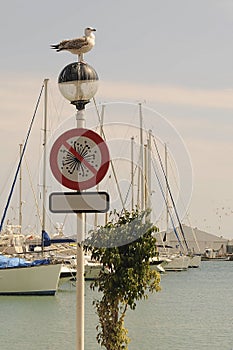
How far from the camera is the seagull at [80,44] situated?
7.69 meters

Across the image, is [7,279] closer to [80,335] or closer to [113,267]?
[113,267]

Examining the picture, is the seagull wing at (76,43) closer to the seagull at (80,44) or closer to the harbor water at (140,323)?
the seagull at (80,44)

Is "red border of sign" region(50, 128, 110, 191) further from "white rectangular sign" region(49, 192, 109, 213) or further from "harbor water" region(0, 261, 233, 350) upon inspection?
"harbor water" region(0, 261, 233, 350)

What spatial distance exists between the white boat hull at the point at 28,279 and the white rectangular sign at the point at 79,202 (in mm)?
31368

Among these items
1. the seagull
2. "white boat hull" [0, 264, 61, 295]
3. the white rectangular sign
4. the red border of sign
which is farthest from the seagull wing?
"white boat hull" [0, 264, 61, 295]

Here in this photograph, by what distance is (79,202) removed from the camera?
7.11 meters

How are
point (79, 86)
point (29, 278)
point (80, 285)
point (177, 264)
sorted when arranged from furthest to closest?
1. point (177, 264)
2. point (29, 278)
3. point (79, 86)
4. point (80, 285)

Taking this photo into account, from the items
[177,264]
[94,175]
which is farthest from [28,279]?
[177,264]

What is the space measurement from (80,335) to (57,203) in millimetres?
1320

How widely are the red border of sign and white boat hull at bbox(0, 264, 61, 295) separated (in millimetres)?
31243

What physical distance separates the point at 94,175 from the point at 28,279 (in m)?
Result: 32.0

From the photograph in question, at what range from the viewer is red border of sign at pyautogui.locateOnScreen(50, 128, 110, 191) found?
7.14 metres

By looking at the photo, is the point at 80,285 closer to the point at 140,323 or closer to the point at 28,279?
the point at 140,323

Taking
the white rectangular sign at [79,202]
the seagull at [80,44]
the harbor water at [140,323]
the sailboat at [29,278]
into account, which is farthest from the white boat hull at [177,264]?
the white rectangular sign at [79,202]
